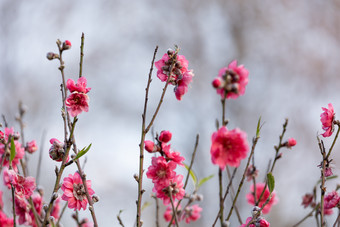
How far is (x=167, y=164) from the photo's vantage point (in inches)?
39.6

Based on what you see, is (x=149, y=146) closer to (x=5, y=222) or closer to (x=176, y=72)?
(x=176, y=72)

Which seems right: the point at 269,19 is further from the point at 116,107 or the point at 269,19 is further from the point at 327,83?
the point at 116,107

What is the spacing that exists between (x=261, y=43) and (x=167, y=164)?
963cm

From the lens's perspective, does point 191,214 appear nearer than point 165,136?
No

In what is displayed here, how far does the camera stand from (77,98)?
3.49 feet

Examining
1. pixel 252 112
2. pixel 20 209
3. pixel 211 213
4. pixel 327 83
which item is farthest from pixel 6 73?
pixel 327 83

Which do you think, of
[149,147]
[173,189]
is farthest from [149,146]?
[173,189]

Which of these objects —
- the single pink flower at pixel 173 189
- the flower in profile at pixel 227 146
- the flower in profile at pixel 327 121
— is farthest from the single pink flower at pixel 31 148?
the flower in profile at pixel 327 121

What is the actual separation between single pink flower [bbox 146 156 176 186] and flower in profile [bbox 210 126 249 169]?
0.22 m

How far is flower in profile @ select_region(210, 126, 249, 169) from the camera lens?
0.79 m

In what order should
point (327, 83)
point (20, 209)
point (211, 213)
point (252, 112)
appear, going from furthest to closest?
point (327, 83) < point (252, 112) < point (211, 213) < point (20, 209)

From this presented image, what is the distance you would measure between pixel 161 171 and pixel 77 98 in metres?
0.31

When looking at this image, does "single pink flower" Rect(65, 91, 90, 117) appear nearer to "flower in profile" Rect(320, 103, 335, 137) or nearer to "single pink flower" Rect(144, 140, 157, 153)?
"single pink flower" Rect(144, 140, 157, 153)

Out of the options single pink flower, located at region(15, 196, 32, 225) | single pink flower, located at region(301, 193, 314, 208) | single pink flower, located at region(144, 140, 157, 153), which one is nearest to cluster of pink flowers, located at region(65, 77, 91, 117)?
single pink flower, located at region(144, 140, 157, 153)
